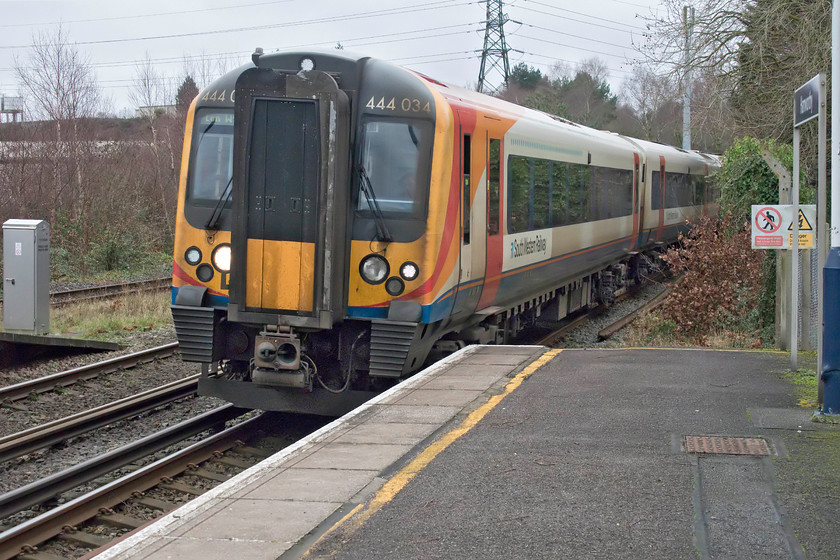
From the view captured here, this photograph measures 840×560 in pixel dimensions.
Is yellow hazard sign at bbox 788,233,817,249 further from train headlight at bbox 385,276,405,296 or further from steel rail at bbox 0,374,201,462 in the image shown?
steel rail at bbox 0,374,201,462

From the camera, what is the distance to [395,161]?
8.09 meters

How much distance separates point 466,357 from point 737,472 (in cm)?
414

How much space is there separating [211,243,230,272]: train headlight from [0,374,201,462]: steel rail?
6.24ft

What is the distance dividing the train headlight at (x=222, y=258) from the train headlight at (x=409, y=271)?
1518 millimetres

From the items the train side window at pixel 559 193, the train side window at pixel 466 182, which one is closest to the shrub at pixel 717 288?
the train side window at pixel 559 193

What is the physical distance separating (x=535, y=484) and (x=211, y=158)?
15.2 ft

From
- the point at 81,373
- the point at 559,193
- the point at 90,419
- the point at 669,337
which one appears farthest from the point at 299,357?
the point at 669,337

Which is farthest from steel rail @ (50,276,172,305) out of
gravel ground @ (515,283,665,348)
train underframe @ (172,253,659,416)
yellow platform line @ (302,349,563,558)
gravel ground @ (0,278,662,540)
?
yellow platform line @ (302,349,563,558)

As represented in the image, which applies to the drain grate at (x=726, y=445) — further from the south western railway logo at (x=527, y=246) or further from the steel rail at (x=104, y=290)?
the steel rail at (x=104, y=290)

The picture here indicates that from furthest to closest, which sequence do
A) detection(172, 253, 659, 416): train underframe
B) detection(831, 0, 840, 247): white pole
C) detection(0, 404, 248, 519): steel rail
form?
detection(172, 253, 659, 416): train underframe, detection(0, 404, 248, 519): steel rail, detection(831, 0, 840, 247): white pole

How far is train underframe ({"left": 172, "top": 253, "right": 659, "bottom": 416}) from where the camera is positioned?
25.8ft

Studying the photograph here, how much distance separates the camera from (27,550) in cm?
567

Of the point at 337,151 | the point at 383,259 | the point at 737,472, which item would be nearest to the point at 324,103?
the point at 337,151

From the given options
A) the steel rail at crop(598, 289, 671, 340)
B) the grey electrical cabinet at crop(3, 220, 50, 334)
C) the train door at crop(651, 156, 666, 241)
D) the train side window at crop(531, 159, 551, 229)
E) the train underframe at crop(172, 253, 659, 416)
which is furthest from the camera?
the train door at crop(651, 156, 666, 241)
